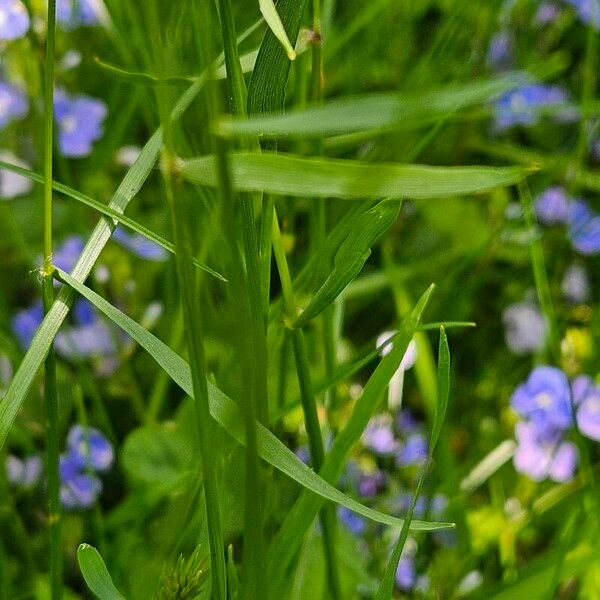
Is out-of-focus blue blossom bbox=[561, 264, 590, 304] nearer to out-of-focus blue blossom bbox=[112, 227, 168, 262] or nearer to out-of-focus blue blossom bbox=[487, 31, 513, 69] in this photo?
out-of-focus blue blossom bbox=[487, 31, 513, 69]

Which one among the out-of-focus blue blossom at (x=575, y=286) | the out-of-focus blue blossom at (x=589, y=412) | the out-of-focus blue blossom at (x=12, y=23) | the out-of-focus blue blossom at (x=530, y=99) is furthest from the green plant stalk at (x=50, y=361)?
the out-of-focus blue blossom at (x=530, y=99)

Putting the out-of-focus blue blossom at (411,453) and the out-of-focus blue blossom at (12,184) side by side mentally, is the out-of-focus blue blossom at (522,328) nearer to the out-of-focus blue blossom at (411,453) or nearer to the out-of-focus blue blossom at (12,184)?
the out-of-focus blue blossom at (411,453)

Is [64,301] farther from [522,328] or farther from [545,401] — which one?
[522,328]

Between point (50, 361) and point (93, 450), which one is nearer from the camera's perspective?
point (50, 361)

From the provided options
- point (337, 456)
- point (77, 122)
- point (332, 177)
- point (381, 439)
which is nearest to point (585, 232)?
point (381, 439)

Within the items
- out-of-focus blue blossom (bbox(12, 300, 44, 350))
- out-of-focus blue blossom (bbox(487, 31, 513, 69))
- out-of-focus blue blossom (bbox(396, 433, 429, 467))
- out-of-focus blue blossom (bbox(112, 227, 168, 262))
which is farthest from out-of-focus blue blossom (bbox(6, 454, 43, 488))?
out-of-focus blue blossom (bbox(487, 31, 513, 69))
